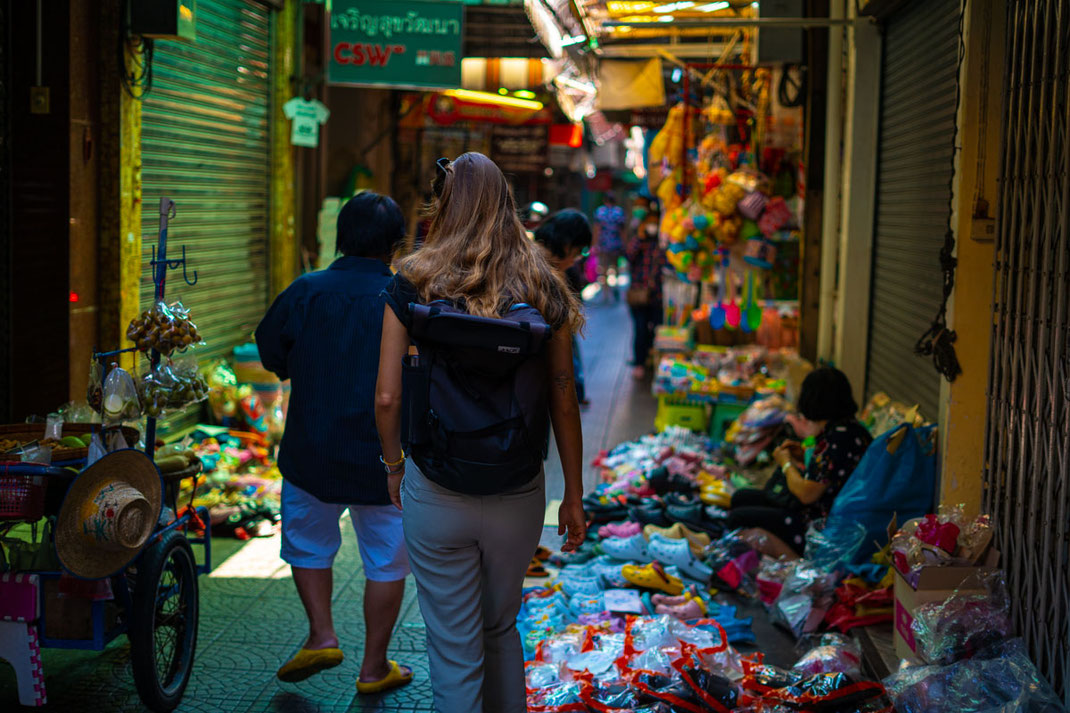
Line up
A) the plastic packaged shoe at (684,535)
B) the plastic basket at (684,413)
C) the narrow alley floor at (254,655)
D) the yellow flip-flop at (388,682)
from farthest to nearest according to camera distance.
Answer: the plastic basket at (684,413)
the plastic packaged shoe at (684,535)
the yellow flip-flop at (388,682)
the narrow alley floor at (254,655)

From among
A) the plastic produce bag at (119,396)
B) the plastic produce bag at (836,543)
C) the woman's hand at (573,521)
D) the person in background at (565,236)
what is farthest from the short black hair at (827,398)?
the plastic produce bag at (119,396)

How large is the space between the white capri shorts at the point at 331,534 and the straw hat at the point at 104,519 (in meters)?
0.66

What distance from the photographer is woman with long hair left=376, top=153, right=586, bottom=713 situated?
326 cm

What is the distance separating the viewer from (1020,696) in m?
3.71

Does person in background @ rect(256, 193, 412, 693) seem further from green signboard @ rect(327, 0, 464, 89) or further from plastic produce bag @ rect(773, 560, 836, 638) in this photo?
green signboard @ rect(327, 0, 464, 89)

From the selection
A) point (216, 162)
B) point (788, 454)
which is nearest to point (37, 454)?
point (788, 454)

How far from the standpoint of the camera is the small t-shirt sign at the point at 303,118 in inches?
386

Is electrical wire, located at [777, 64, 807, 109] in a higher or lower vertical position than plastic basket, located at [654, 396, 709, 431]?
higher

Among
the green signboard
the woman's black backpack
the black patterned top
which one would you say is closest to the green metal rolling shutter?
the green signboard

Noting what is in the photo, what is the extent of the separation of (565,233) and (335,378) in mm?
2030

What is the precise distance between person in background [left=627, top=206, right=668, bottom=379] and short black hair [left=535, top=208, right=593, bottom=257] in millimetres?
8409

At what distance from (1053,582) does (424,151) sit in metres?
11.5

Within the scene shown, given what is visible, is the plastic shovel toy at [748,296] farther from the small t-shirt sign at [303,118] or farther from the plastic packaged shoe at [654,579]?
the plastic packaged shoe at [654,579]

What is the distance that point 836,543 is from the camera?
567 centimetres
